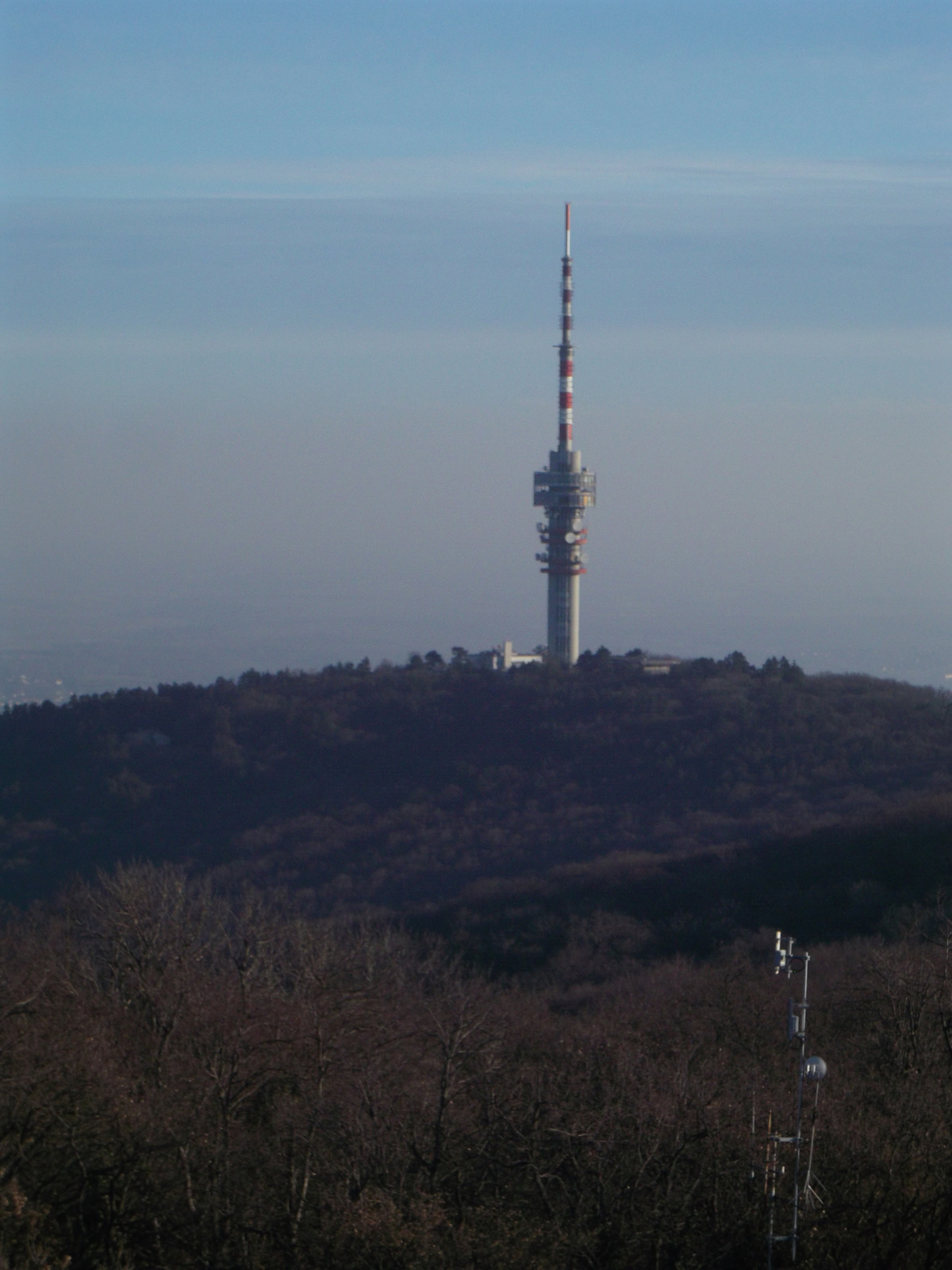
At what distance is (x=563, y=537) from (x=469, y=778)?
28.2 metres

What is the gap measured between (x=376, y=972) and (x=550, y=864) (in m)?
57.8

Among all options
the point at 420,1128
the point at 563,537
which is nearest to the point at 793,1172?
the point at 420,1128

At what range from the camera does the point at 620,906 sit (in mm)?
66812

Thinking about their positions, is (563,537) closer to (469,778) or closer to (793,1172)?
(469,778)

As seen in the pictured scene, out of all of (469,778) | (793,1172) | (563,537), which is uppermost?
(563,537)

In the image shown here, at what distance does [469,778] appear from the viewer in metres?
112

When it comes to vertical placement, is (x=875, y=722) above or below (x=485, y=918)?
above

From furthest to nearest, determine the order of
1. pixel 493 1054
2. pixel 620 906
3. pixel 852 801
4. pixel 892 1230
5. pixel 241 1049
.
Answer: pixel 852 801, pixel 620 906, pixel 493 1054, pixel 241 1049, pixel 892 1230

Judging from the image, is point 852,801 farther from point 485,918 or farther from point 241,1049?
point 241,1049

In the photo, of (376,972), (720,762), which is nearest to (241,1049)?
(376,972)

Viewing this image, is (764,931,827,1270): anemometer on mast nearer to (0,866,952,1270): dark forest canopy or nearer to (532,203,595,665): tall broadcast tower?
(0,866,952,1270): dark forest canopy

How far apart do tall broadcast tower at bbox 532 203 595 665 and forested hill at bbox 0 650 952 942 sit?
14.1 feet

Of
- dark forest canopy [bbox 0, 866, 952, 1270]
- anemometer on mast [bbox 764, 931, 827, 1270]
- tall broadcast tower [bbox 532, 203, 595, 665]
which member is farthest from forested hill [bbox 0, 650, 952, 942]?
anemometer on mast [bbox 764, 931, 827, 1270]

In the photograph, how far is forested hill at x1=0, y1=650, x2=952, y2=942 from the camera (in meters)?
89.4
